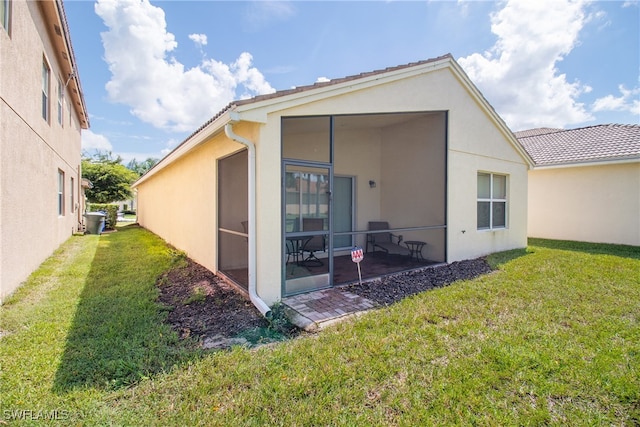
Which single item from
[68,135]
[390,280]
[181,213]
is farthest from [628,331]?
[68,135]

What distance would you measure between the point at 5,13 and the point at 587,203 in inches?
648

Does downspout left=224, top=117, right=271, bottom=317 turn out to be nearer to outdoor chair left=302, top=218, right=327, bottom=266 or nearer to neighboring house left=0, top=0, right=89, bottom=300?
outdoor chair left=302, top=218, right=327, bottom=266

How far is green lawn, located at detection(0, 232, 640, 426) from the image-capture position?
7.73 feet

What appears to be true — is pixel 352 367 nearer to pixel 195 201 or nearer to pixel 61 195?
pixel 195 201

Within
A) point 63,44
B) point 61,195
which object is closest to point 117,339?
point 63,44

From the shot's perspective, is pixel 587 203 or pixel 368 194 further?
pixel 587 203

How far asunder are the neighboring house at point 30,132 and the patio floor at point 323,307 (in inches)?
175

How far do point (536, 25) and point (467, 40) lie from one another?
186 cm

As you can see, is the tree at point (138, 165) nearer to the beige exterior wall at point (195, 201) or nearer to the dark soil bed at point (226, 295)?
the beige exterior wall at point (195, 201)

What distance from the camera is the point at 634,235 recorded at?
404 inches

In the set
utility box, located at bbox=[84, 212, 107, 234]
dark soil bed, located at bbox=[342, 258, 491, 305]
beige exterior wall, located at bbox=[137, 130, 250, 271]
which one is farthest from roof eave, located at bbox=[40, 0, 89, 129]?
dark soil bed, located at bbox=[342, 258, 491, 305]

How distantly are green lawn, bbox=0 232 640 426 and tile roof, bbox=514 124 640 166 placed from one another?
8366 mm

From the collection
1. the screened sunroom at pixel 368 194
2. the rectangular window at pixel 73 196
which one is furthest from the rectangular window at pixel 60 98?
the screened sunroom at pixel 368 194

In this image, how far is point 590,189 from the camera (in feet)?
36.4
